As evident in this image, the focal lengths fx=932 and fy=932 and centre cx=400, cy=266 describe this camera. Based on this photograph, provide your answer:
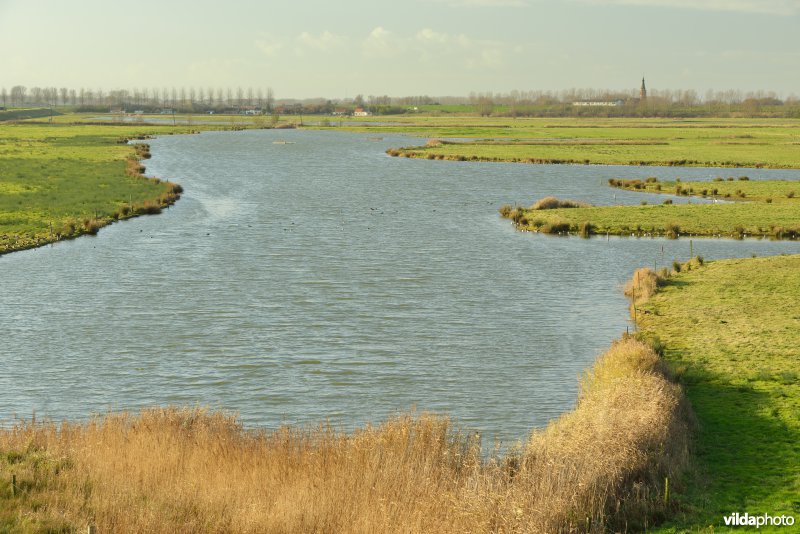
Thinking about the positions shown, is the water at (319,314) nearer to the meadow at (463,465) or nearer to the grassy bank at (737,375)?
the grassy bank at (737,375)

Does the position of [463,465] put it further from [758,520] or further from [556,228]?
[556,228]

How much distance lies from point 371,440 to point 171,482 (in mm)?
4154

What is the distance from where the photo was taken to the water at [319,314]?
92.1ft

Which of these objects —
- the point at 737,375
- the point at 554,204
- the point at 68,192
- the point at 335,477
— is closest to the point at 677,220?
the point at 554,204

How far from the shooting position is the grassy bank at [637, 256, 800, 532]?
18.4 m

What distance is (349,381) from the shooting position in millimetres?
29516

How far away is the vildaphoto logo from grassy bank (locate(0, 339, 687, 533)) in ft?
3.89

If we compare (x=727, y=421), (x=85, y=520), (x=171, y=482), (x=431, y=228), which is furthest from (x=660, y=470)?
(x=431, y=228)

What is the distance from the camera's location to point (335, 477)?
57.4ft

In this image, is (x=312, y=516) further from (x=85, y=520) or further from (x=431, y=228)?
(x=431, y=228)

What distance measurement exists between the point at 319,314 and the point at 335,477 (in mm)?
21557

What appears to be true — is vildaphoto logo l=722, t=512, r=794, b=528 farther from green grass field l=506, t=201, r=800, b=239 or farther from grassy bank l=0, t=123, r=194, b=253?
grassy bank l=0, t=123, r=194, b=253

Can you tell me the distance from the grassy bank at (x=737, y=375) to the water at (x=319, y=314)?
126 inches

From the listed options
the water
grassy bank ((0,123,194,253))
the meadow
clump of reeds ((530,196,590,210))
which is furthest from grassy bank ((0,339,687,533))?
clump of reeds ((530,196,590,210))
